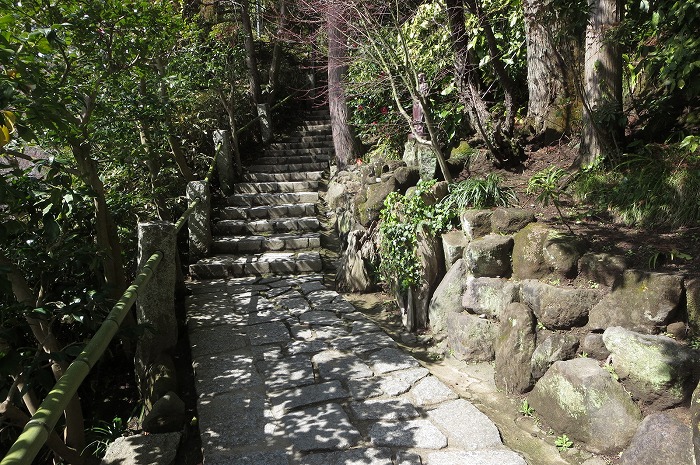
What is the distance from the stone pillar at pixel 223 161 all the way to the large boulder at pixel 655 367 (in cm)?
635

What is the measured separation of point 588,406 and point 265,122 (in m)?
8.63

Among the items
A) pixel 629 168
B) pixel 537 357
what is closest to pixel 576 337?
pixel 537 357

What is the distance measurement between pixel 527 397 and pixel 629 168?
6.87ft

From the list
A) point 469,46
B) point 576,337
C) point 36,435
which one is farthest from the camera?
point 469,46

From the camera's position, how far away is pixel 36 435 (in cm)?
150

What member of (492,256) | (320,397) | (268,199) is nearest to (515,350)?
(492,256)

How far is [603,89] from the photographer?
Answer: 4047 millimetres

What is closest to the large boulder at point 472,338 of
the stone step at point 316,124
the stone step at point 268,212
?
the stone step at point 268,212

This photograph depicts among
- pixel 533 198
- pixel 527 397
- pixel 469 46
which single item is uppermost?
pixel 469 46

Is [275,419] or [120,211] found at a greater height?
[120,211]

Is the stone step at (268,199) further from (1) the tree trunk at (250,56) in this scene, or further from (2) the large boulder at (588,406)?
(2) the large boulder at (588,406)

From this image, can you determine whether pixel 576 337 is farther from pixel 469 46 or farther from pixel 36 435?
pixel 469 46

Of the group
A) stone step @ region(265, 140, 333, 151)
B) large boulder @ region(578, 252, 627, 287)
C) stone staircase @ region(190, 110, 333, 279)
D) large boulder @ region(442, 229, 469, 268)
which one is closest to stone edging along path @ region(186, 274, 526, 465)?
large boulder @ region(442, 229, 469, 268)

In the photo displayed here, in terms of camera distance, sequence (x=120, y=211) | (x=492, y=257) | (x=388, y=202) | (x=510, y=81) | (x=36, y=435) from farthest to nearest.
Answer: (x=510, y=81), (x=388, y=202), (x=120, y=211), (x=492, y=257), (x=36, y=435)
